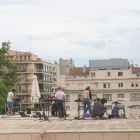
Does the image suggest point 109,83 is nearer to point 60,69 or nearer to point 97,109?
point 60,69

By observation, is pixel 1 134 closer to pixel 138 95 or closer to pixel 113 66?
pixel 138 95

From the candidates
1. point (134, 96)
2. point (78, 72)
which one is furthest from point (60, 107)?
point (78, 72)

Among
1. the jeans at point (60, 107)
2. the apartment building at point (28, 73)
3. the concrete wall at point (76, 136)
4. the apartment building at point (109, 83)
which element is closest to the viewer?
the concrete wall at point (76, 136)

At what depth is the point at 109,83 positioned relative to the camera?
76.4 meters

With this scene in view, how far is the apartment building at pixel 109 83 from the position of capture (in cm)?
7444

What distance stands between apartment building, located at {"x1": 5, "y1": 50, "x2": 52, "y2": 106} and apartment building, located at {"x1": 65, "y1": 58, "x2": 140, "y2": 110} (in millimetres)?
7721

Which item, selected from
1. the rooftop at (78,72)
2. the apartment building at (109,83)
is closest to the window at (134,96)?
the apartment building at (109,83)

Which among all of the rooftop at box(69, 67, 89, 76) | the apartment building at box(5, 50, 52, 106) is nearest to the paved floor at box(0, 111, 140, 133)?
the apartment building at box(5, 50, 52, 106)

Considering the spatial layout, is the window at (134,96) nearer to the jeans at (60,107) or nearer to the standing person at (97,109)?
the standing person at (97,109)

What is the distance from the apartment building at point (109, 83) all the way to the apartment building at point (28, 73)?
25.3 ft

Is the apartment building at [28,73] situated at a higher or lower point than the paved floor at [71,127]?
higher

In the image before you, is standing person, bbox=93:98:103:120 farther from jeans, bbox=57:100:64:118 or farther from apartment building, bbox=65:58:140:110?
apartment building, bbox=65:58:140:110

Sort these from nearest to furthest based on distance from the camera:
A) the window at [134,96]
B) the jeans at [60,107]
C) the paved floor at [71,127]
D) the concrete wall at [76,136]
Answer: the concrete wall at [76,136] < the paved floor at [71,127] < the jeans at [60,107] < the window at [134,96]

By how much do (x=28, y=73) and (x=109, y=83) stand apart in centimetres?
2009
